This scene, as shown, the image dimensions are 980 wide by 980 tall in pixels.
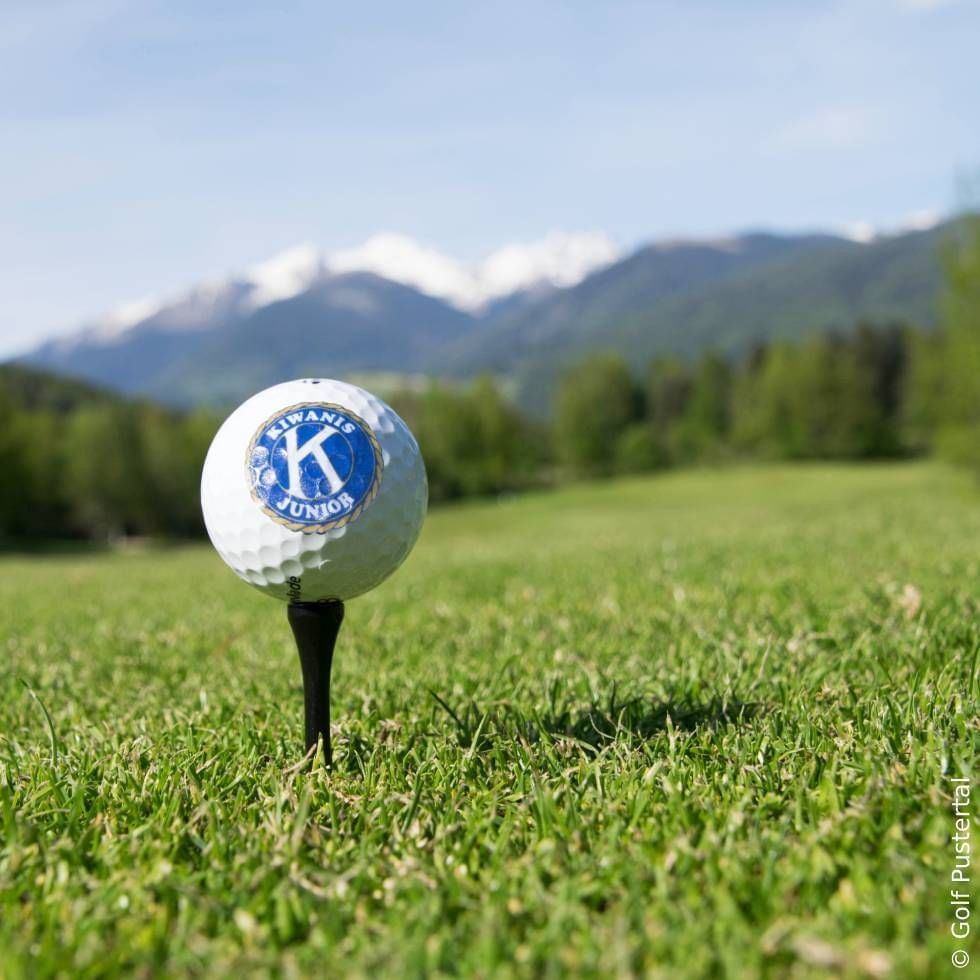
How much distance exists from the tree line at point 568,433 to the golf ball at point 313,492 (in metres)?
54.0

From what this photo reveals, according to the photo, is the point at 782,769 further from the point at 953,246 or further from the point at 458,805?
the point at 953,246

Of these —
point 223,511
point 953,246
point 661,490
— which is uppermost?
point 953,246

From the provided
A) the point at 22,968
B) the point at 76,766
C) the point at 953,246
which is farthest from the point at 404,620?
the point at 953,246

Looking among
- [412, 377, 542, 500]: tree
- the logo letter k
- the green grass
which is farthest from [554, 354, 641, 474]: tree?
the logo letter k

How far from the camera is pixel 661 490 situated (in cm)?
A: 4678

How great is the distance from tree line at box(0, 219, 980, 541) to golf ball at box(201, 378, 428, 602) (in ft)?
177

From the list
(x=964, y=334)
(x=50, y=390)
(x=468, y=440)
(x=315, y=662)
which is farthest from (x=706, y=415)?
(x=50, y=390)

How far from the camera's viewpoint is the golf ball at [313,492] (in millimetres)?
2316

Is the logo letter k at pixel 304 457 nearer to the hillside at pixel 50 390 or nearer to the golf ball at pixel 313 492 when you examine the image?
the golf ball at pixel 313 492

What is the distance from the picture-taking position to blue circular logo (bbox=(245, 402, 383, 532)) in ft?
7.55

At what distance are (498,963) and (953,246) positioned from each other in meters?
26.7

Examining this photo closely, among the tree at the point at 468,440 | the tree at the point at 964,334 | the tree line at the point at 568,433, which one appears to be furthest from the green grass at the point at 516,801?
the tree at the point at 468,440

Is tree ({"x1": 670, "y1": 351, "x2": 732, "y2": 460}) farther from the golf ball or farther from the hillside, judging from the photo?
the hillside

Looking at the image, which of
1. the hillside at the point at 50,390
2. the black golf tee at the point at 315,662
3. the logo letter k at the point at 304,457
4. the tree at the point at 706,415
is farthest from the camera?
the hillside at the point at 50,390
